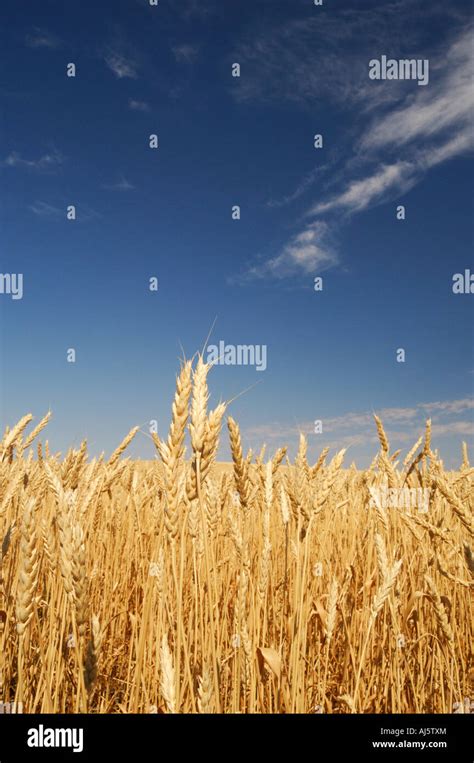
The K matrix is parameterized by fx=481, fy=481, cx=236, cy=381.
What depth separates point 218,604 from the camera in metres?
1.70

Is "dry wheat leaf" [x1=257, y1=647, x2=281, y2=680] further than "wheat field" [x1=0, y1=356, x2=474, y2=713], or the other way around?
"dry wheat leaf" [x1=257, y1=647, x2=281, y2=680]

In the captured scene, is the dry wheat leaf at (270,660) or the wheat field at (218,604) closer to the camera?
the wheat field at (218,604)

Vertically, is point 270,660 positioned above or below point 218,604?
below

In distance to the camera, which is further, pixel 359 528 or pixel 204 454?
pixel 359 528

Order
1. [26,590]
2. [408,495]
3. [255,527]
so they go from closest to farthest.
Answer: [26,590], [408,495], [255,527]

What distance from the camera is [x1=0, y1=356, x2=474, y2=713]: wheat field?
4.26ft

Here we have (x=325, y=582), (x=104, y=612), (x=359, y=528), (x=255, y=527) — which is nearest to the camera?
(x=104, y=612)

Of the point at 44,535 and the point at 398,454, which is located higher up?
the point at 398,454

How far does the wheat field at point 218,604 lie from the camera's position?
130 cm
